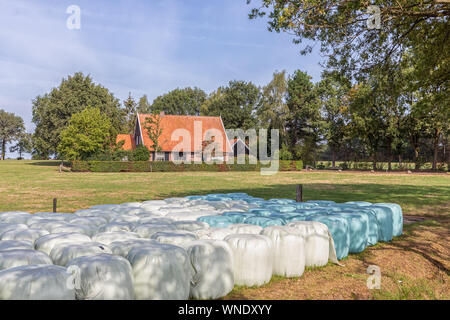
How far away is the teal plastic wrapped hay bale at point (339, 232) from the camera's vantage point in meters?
6.96

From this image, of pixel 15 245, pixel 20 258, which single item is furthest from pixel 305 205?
pixel 20 258

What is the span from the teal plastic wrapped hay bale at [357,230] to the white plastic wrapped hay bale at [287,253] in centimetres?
189

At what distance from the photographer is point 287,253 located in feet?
19.3

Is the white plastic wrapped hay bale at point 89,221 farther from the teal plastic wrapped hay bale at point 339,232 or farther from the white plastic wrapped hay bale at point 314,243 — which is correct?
the teal plastic wrapped hay bale at point 339,232

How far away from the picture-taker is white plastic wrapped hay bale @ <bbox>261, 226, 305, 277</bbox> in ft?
19.3

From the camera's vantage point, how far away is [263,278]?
5516mm

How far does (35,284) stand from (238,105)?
6620cm

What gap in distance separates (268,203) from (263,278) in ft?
14.7

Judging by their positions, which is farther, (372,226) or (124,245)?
(372,226)

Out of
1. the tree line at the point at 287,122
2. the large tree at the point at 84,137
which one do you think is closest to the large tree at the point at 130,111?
the tree line at the point at 287,122

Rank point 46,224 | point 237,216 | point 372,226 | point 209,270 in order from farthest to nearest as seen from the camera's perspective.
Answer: point 372,226 → point 237,216 → point 46,224 → point 209,270

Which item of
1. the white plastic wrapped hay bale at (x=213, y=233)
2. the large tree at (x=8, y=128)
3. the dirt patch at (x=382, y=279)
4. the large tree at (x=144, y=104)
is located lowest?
the dirt patch at (x=382, y=279)

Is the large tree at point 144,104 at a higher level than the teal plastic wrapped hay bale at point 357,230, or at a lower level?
higher

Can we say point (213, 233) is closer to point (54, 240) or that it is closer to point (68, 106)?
point (54, 240)
